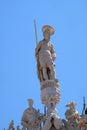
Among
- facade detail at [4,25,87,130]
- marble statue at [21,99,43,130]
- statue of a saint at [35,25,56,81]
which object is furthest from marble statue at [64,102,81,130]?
statue of a saint at [35,25,56,81]

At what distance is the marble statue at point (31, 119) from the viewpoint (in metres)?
15.8

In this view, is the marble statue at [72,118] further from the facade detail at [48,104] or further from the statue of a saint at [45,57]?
the statue of a saint at [45,57]

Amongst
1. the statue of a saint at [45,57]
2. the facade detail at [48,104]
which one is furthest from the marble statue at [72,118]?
the statue of a saint at [45,57]

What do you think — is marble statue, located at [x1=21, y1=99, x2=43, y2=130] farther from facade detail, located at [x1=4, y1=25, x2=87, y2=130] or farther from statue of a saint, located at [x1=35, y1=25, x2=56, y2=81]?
statue of a saint, located at [x1=35, y1=25, x2=56, y2=81]

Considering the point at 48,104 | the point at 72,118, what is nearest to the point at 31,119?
the point at 48,104

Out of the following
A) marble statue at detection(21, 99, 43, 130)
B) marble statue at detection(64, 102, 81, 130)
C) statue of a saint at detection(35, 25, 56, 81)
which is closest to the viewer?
marble statue at detection(64, 102, 81, 130)

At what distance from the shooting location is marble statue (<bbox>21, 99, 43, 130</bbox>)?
15.8 metres

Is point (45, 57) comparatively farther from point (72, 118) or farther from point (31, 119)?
point (72, 118)

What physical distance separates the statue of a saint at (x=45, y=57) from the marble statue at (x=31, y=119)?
1230 mm

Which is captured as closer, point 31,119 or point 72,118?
point 72,118

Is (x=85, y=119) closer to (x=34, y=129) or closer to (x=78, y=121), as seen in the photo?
(x=78, y=121)

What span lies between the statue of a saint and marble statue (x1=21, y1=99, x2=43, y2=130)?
1230mm

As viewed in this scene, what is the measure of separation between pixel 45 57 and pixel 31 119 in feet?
7.53

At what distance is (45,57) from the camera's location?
658 inches
